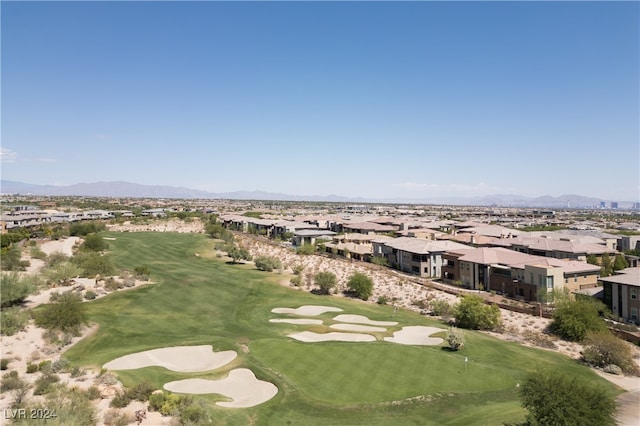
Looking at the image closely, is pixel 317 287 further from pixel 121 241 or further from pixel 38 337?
pixel 121 241

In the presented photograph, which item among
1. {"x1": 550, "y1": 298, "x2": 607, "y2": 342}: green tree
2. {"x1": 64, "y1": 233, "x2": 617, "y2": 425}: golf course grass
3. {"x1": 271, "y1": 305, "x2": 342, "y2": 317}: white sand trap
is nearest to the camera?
{"x1": 64, "y1": 233, "x2": 617, "y2": 425}: golf course grass

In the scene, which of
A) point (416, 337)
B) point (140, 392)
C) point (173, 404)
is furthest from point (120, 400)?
point (416, 337)

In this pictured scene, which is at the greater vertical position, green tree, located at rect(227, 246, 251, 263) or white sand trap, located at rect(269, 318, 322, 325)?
green tree, located at rect(227, 246, 251, 263)

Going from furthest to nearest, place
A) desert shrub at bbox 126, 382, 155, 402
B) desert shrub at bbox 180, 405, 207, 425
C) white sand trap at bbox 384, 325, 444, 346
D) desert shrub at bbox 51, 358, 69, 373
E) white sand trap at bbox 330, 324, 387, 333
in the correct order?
1. white sand trap at bbox 330, 324, 387, 333
2. white sand trap at bbox 384, 325, 444, 346
3. desert shrub at bbox 51, 358, 69, 373
4. desert shrub at bbox 126, 382, 155, 402
5. desert shrub at bbox 180, 405, 207, 425

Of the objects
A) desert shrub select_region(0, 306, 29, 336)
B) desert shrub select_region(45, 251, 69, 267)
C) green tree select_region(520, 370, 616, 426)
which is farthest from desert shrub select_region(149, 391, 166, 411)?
desert shrub select_region(45, 251, 69, 267)

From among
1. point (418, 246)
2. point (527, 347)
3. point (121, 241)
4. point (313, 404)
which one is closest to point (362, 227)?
point (418, 246)

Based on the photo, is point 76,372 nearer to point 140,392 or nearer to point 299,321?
point 140,392

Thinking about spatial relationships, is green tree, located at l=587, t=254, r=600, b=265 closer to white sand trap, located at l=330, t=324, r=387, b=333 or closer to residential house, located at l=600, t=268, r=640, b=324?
residential house, located at l=600, t=268, r=640, b=324
